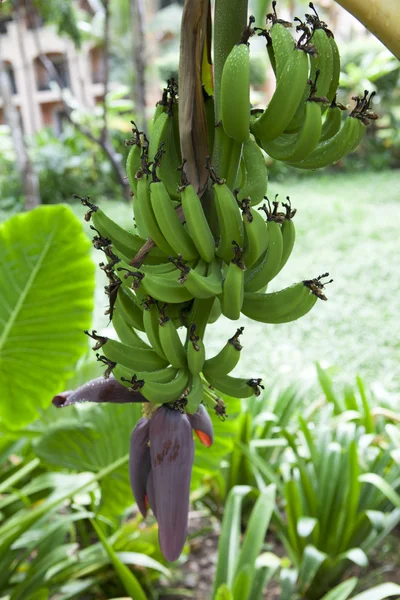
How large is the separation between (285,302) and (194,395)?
3.9 inches

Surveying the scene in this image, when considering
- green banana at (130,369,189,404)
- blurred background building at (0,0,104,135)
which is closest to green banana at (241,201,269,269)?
green banana at (130,369,189,404)

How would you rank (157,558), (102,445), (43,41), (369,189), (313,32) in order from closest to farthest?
(313,32)
(102,445)
(157,558)
(369,189)
(43,41)

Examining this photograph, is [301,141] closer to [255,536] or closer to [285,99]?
[285,99]

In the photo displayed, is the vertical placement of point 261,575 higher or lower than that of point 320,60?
lower

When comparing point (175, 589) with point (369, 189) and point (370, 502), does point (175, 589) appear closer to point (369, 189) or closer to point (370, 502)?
point (370, 502)

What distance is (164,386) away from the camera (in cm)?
46

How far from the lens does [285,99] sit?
0.43 metres

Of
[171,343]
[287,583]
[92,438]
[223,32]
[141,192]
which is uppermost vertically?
[223,32]

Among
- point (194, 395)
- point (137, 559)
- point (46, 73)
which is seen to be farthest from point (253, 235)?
point (46, 73)

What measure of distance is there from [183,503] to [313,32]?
0.35 metres

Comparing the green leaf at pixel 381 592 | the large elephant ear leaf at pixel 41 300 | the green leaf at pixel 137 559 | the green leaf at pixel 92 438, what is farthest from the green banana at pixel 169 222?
the green leaf at pixel 137 559

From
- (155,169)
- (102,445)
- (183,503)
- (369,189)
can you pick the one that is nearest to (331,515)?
(102,445)

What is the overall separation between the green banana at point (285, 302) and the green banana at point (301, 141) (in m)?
0.09

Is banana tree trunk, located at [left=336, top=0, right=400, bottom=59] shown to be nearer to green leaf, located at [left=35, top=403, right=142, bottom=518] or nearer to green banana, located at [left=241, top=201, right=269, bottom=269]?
→ green banana, located at [left=241, top=201, right=269, bottom=269]
